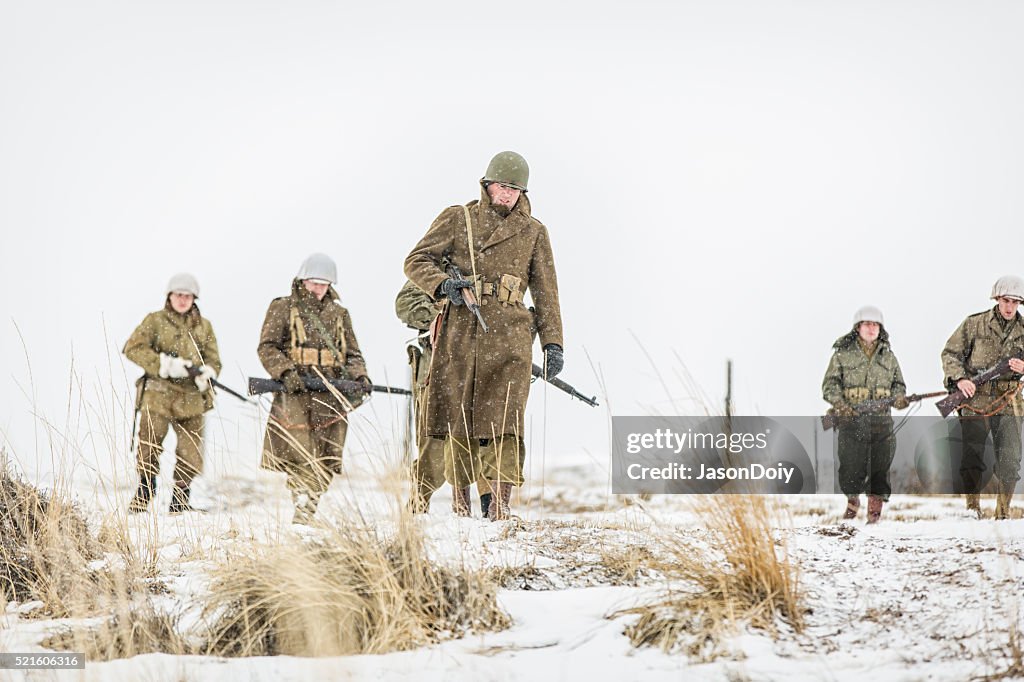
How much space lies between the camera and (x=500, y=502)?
558 centimetres

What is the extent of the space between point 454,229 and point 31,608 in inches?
115

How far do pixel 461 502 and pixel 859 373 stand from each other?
3.95 metres

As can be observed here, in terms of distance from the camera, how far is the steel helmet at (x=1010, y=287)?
24.6 feet

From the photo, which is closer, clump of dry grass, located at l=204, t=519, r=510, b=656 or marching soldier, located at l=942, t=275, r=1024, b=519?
clump of dry grass, located at l=204, t=519, r=510, b=656

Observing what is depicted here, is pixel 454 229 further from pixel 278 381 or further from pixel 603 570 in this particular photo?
pixel 603 570

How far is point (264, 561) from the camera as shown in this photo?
11.9 ft

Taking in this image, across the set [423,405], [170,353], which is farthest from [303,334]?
[170,353]

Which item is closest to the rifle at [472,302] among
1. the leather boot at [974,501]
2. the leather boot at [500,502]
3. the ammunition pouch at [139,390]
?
the leather boot at [500,502]

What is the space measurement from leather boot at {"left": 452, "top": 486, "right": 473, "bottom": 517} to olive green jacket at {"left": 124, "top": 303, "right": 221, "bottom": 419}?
3.01 m

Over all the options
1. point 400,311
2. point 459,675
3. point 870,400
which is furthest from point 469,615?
point 870,400

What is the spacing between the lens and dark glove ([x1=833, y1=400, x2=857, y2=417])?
809 cm

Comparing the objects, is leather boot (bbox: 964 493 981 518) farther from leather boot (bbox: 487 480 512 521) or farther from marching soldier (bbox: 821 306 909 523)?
leather boot (bbox: 487 480 512 521)

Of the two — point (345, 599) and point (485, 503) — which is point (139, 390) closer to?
point (485, 503)

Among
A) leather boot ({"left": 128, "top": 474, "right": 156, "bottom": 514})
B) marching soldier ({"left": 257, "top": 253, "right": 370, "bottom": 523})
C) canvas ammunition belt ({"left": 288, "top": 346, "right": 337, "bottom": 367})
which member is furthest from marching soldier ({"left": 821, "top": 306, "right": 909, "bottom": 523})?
leather boot ({"left": 128, "top": 474, "right": 156, "bottom": 514})
